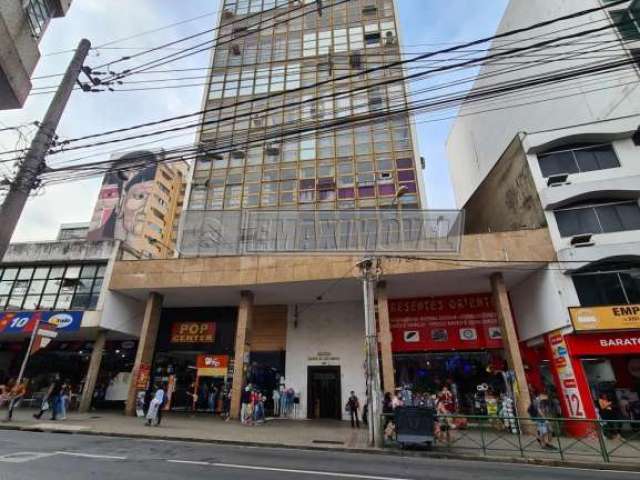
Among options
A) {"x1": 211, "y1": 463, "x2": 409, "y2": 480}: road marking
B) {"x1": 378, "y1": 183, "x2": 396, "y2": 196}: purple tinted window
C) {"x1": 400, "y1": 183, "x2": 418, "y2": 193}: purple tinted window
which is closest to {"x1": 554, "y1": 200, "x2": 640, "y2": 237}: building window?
{"x1": 400, "y1": 183, "x2": 418, "y2": 193}: purple tinted window

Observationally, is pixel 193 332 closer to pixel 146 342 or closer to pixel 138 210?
pixel 146 342

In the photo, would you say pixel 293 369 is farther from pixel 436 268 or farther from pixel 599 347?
pixel 599 347

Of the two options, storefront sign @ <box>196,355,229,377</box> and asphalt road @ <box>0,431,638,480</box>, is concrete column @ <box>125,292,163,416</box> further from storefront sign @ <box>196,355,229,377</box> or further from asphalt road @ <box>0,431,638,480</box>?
asphalt road @ <box>0,431,638,480</box>

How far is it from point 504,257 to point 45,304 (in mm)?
26318

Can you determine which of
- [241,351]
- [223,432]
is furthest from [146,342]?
[223,432]

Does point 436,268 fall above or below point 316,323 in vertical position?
above

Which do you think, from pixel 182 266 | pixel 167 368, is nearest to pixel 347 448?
pixel 182 266

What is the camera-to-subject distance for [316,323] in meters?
23.2

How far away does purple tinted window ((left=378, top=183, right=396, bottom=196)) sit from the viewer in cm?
2861

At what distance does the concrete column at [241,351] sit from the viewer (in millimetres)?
18828

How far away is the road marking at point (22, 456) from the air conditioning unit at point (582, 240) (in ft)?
69.1

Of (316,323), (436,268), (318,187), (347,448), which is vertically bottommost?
(347,448)

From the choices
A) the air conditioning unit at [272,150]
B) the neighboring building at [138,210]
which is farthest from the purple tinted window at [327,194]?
the neighboring building at [138,210]

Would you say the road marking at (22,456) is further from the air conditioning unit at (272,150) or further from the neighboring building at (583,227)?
the air conditioning unit at (272,150)
